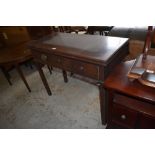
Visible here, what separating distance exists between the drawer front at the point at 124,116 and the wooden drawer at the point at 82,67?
30 cm

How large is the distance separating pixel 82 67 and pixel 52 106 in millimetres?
906

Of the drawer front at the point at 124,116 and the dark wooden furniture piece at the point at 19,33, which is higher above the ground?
the dark wooden furniture piece at the point at 19,33

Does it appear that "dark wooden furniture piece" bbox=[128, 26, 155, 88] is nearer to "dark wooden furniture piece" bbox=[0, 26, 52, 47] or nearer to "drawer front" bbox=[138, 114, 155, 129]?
"drawer front" bbox=[138, 114, 155, 129]

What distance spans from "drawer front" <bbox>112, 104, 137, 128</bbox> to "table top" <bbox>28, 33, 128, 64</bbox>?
39 centimetres

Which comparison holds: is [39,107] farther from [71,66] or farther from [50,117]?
[71,66]

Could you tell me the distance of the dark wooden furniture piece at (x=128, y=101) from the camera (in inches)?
33.1

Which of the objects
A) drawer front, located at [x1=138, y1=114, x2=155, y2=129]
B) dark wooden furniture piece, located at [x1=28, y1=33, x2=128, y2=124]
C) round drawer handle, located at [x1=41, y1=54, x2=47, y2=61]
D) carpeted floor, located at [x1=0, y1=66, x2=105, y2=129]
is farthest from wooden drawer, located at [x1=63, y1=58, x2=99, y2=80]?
carpeted floor, located at [x1=0, y1=66, x2=105, y2=129]

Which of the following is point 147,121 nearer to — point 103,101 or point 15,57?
point 103,101

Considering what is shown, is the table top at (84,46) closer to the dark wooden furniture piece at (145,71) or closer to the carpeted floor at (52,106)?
the dark wooden furniture piece at (145,71)

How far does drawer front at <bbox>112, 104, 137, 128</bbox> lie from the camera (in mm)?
981

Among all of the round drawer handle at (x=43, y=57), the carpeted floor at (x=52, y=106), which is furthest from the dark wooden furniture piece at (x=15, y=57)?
the round drawer handle at (x=43, y=57)

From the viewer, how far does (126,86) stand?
2.91 feet

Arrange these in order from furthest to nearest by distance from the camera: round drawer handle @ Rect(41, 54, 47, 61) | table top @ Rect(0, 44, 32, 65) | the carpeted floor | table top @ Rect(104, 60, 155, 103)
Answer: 1. table top @ Rect(0, 44, 32, 65)
2. the carpeted floor
3. round drawer handle @ Rect(41, 54, 47, 61)
4. table top @ Rect(104, 60, 155, 103)
